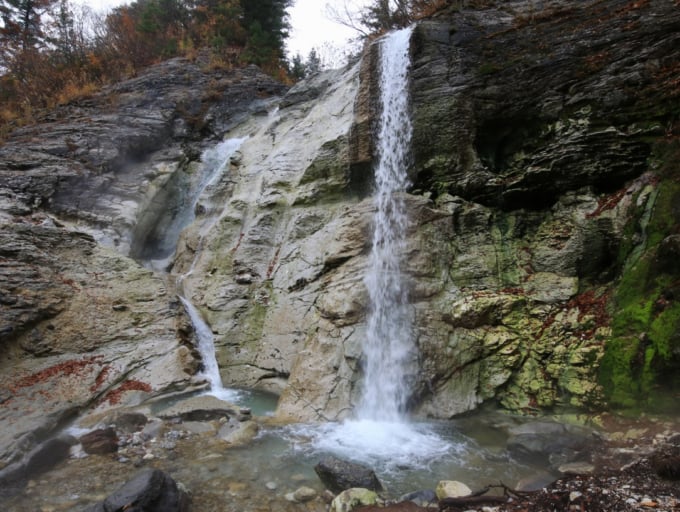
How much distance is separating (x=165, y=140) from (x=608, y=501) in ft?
58.9

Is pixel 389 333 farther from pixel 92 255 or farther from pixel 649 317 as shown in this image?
pixel 92 255

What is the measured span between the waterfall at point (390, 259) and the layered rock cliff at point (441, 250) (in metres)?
0.27

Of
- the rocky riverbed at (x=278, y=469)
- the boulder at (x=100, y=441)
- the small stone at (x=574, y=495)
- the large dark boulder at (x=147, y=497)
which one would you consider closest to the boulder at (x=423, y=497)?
the rocky riverbed at (x=278, y=469)

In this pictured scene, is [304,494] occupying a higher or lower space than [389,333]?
lower

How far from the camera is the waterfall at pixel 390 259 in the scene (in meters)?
7.88

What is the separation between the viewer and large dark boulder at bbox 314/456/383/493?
196 inches

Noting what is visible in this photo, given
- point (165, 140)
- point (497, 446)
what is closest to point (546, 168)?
point (497, 446)

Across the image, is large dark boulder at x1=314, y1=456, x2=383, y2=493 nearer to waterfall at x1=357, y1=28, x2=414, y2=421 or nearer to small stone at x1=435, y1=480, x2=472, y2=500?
small stone at x1=435, y1=480, x2=472, y2=500

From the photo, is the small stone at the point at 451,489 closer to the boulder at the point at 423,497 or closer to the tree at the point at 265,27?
the boulder at the point at 423,497

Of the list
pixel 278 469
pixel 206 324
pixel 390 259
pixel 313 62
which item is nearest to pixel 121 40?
pixel 313 62

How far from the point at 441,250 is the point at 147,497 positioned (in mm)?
7311

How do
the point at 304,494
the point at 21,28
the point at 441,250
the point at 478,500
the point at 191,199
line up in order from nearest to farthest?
1. the point at 478,500
2. the point at 304,494
3. the point at 441,250
4. the point at 191,199
5. the point at 21,28

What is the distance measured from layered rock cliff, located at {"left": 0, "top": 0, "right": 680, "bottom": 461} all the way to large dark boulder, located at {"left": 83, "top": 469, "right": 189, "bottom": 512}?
314 cm

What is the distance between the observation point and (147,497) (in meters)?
4.20
